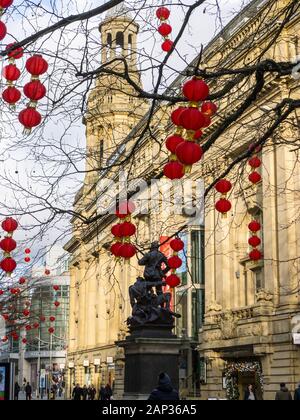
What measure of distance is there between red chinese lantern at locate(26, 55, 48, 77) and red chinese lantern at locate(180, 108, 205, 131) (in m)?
2.02

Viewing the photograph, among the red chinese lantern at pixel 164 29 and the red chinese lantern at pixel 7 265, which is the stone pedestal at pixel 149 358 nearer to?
the red chinese lantern at pixel 7 265

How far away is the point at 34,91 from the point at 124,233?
13.6 ft

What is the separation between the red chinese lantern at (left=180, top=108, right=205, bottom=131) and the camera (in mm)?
7953

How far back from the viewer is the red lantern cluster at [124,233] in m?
12.2

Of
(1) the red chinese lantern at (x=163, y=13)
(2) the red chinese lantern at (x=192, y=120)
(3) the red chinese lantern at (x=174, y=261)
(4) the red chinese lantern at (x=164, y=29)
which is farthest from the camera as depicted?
(3) the red chinese lantern at (x=174, y=261)

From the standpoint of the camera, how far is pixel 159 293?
1789cm

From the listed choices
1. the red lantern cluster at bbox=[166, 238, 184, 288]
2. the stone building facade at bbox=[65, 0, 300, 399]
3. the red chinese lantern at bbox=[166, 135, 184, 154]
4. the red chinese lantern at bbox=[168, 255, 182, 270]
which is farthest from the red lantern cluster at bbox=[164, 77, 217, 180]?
the stone building facade at bbox=[65, 0, 300, 399]

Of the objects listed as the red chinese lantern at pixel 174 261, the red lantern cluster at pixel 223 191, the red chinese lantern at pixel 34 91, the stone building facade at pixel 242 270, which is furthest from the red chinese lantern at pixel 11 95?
the stone building facade at pixel 242 270

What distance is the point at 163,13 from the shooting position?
→ 998cm

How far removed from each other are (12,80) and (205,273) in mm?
28855

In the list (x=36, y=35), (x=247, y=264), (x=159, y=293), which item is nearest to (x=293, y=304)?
(x=247, y=264)

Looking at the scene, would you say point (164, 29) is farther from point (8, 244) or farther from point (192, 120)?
point (8, 244)

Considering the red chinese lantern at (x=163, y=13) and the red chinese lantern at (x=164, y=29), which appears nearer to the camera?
the red chinese lantern at (x=163, y=13)

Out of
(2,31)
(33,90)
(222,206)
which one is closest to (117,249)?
(222,206)
